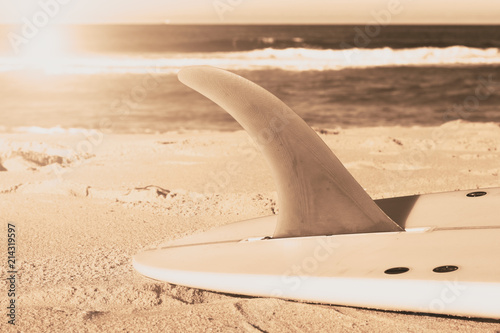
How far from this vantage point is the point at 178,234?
3600 millimetres

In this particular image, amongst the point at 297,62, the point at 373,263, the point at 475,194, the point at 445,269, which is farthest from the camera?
the point at 297,62

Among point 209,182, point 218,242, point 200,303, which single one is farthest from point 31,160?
point 200,303

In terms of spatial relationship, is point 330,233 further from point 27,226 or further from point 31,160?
point 31,160

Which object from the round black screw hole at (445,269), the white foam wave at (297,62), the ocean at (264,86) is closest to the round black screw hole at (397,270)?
the round black screw hole at (445,269)

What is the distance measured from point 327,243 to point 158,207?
1.75m

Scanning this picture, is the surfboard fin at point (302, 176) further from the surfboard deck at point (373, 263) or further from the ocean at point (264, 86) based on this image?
the ocean at point (264, 86)

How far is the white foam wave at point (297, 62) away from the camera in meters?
22.0

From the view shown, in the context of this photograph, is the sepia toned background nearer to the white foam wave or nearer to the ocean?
the ocean

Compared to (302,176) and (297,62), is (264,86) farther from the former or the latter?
(302,176)

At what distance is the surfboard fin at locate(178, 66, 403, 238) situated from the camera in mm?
2684

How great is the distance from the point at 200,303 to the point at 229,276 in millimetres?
173

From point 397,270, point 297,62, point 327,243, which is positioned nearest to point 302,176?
point 327,243

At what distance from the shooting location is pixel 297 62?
78.0 feet

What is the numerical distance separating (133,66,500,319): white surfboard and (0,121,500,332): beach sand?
89 mm
